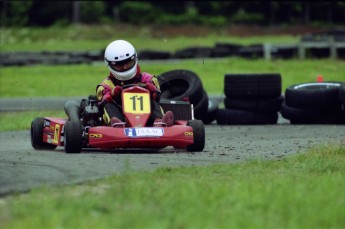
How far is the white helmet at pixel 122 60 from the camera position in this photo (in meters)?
11.0

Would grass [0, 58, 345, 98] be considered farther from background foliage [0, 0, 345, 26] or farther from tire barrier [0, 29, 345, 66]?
background foliage [0, 0, 345, 26]

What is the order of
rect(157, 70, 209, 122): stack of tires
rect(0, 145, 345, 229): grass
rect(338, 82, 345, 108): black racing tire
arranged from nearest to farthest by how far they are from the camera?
1. rect(0, 145, 345, 229): grass
2. rect(338, 82, 345, 108): black racing tire
3. rect(157, 70, 209, 122): stack of tires

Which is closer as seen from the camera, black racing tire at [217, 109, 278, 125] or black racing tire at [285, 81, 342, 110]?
black racing tire at [285, 81, 342, 110]

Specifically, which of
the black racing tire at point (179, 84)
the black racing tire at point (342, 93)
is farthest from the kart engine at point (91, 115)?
the black racing tire at point (342, 93)

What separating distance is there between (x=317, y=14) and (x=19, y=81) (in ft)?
113

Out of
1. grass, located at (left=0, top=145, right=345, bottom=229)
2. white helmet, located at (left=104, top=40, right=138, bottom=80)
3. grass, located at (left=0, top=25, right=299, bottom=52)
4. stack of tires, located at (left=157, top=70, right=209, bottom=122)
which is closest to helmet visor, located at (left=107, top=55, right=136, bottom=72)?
white helmet, located at (left=104, top=40, right=138, bottom=80)

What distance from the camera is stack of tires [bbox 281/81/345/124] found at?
14.7 metres

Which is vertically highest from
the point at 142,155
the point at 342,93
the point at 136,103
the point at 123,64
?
the point at 123,64

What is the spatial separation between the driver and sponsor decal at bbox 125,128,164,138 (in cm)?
57

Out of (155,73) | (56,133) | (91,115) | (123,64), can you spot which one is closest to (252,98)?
(123,64)

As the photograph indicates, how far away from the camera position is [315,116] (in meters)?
14.9

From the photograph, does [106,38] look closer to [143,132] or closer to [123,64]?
[123,64]

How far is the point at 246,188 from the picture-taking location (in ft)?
23.1

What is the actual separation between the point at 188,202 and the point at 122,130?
355 cm
